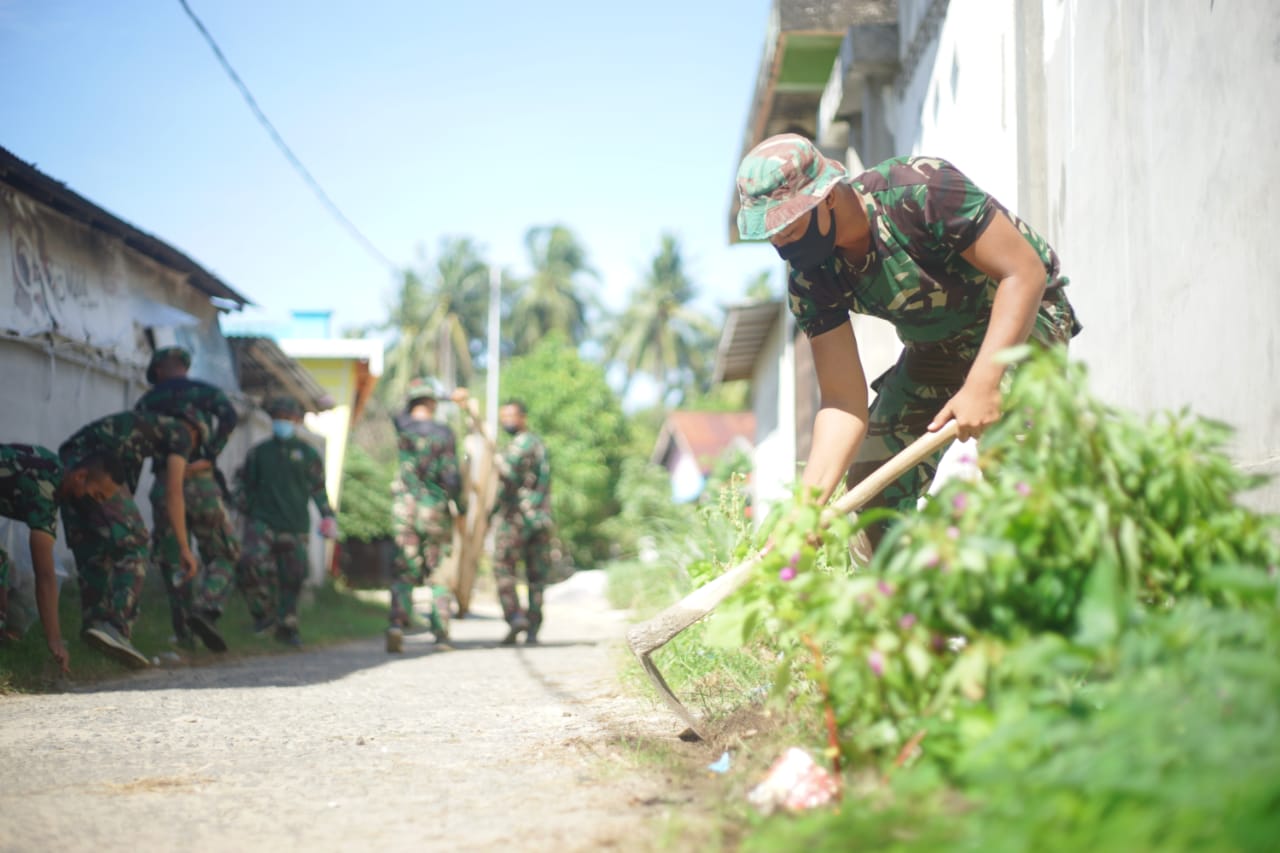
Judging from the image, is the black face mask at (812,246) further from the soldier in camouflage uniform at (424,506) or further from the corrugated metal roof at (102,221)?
the soldier in camouflage uniform at (424,506)

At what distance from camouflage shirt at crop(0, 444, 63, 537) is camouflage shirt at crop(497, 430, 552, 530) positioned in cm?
425

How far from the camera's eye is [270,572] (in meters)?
8.84

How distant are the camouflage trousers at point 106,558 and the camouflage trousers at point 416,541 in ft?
9.48

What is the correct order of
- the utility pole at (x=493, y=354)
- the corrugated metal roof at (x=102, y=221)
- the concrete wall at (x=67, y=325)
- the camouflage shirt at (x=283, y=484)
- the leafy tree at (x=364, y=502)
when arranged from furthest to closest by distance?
the utility pole at (x=493, y=354) < the leafy tree at (x=364, y=502) < the camouflage shirt at (x=283, y=484) < the concrete wall at (x=67, y=325) < the corrugated metal roof at (x=102, y=221)

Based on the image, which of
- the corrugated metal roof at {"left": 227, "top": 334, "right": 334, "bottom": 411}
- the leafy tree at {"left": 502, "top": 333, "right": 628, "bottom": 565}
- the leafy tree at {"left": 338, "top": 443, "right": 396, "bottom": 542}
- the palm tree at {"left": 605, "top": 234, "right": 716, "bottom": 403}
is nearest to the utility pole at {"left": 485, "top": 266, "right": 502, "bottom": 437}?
the leafy tree at {"left": 502, "top": 333, "right": 628, "bottom": 565}

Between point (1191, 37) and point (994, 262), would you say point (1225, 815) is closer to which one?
point (994, 262)

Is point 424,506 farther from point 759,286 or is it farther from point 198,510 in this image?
point 759,286

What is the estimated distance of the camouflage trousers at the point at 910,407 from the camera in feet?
12.1

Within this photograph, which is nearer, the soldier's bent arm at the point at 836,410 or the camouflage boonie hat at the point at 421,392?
the soldier's bent arm at the point at 836,410

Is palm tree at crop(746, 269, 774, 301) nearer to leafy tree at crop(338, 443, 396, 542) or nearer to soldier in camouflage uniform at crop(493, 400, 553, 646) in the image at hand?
leafy tree at crop(338, 443, 396, 542)

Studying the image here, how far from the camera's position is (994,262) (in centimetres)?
307

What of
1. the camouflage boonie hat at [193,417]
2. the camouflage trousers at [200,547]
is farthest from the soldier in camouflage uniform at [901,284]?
the camouflage trousers at [200,547]

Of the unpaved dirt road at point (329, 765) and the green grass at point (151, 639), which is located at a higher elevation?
the unpaved dirt road at point (329, 765)

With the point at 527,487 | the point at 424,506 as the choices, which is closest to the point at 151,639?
the point at 424,506
